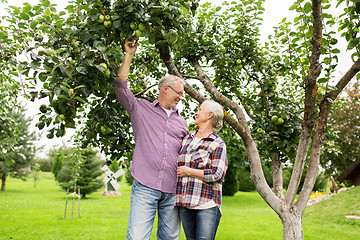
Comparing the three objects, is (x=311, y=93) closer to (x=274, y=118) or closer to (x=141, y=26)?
(x=274, y=118)

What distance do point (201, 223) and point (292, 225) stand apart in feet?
5.23

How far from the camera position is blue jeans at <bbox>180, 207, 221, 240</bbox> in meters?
1.90

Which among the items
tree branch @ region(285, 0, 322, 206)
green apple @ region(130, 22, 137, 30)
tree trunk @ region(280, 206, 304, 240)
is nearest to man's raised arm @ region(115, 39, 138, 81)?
green apple @ region(130, 22, 137, 30)

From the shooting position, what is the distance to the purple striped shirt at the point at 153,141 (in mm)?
2070

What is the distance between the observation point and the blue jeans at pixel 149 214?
1.98 meters

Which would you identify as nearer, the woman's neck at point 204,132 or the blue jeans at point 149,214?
the blue jeans at point 149,214

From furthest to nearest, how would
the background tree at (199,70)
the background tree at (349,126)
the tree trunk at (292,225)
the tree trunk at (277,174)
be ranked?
the background tree at (349,126) < the tree trunk at (277,174) < the tree trunk at (292,225) < the background tree at (199,70)

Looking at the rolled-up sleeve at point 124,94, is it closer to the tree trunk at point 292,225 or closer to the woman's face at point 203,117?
the woman's face at point 203,117

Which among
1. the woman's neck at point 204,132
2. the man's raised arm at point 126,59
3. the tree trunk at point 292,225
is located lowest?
the tree trunk at point 292,225

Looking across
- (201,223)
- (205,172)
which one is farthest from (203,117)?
(201,223)

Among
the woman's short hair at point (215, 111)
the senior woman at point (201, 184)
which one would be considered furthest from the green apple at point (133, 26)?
the senior woman at point (201, 184)

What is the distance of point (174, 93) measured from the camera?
2273 millimetres

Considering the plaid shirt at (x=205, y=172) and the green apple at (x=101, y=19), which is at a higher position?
the green apple at (x=101, y=19)

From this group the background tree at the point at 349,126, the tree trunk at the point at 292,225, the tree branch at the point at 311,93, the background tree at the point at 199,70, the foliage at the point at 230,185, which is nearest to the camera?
the background tree at the point at 199,70
